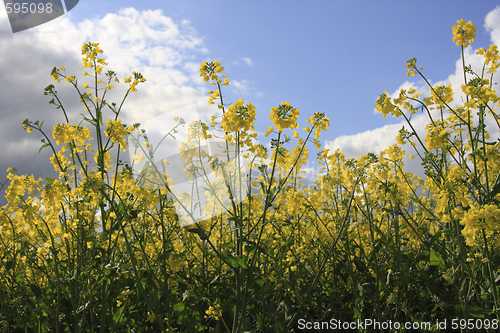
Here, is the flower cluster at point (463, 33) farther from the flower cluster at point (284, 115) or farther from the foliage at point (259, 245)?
the flower cluster at point (284, 115)

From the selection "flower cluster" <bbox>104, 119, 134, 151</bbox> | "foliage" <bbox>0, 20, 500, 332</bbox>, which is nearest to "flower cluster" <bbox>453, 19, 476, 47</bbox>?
"foliage" <bbox>0, 20, 500, 332</bbox>

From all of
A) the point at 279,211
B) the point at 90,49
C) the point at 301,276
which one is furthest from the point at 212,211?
the point at 90,49

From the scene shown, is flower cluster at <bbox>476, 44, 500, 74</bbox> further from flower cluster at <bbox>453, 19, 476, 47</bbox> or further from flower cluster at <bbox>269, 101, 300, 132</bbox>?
A: flower cluster at <bbox>269, 101, 300, 132</bbox>

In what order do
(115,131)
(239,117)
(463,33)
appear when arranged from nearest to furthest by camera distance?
(239,117)
(115,131)
(463,33)

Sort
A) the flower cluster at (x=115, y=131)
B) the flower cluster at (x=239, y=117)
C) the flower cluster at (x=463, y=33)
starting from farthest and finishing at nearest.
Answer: the flower cluster at (x=463, y=33) < the flower cluster at (x=115, y=131) < the flower cluster at (x=239, y=117)

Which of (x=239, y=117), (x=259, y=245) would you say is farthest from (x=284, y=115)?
(x=259, y=245)

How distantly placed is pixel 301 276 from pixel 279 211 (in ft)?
3.00

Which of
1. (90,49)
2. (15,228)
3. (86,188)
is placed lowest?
(15,228)

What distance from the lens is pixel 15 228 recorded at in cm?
358

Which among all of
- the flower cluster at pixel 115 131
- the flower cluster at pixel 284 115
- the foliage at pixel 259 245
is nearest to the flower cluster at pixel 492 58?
the foliage at pixel 259 245

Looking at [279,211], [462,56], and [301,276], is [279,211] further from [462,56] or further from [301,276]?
[462,56]

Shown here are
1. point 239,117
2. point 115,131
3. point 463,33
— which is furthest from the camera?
point 463,33

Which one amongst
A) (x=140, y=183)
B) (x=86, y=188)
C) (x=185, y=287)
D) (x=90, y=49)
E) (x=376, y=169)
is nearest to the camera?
(x=86, y=188)

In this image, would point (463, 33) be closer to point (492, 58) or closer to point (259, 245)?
point (492, 58)
